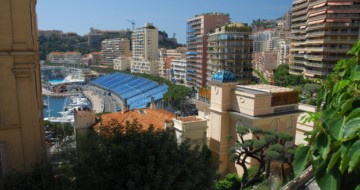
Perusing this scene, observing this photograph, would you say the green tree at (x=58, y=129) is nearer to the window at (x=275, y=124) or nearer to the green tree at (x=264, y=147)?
the window at (x=275, y=124)

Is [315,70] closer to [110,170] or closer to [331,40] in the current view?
[331,40]

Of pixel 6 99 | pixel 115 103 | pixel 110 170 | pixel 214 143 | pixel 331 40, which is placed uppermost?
pixel 331 40

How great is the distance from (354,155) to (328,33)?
5335 cm

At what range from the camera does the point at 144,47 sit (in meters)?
121

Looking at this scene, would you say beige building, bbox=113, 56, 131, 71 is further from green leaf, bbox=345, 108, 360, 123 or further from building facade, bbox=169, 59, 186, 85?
green leaf, bbox=345, 108, 360, 123

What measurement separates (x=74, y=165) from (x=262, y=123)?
43.2 feet

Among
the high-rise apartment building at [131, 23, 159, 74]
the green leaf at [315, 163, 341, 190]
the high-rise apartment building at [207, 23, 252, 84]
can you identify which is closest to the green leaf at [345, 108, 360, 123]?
the green leaf at [315, 163, 341, 190]

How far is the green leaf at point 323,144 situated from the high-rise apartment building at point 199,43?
74342 millimetres

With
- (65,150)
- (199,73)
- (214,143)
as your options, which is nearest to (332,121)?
(65,150)

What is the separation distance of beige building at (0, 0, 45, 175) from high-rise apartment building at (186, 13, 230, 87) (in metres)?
69.4

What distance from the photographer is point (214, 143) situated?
21047 mm

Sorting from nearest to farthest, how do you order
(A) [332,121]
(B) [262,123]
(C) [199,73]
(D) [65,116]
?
1. (A) [332,121]
2. (B) [262,123]
3. (D) [65,116]
4. (C) [199,73]

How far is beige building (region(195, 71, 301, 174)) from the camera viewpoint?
61.7ft

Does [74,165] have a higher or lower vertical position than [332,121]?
lower
